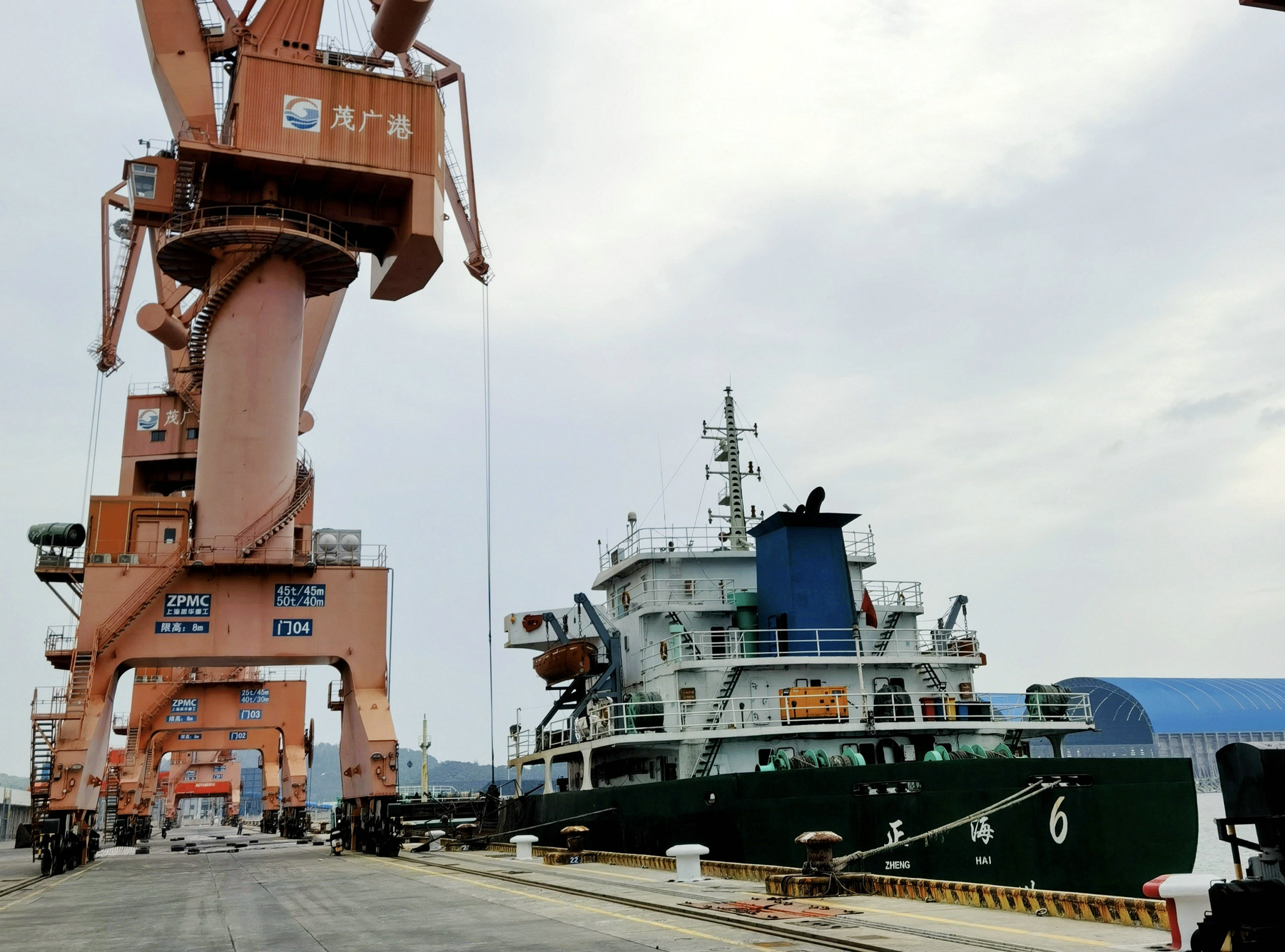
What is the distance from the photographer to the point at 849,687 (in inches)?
886

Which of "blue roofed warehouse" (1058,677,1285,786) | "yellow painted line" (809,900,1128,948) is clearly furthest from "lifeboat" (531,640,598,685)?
"blue roofed warehouse" (1058,677,1285,786)

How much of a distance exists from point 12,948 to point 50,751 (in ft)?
56.9

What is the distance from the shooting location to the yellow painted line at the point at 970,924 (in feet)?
29.5

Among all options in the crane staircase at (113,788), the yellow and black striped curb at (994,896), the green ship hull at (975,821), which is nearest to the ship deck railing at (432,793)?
the crane staircase at (113,788)

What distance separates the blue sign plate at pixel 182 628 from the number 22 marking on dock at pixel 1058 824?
73.7ft

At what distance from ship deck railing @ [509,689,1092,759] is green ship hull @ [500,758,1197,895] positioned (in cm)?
189

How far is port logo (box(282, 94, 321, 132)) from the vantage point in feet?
98.2

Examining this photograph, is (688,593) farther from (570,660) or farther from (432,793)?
(432,793)

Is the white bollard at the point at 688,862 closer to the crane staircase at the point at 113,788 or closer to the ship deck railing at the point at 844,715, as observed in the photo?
the ship deck railing at the point at 844,715

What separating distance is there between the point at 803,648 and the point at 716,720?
96.6 inches

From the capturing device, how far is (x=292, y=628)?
29.4 meters

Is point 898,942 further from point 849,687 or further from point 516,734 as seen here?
point 516,734

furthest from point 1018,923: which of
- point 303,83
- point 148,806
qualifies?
point 148,806

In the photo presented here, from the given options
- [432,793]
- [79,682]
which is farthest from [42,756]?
[432,793]
